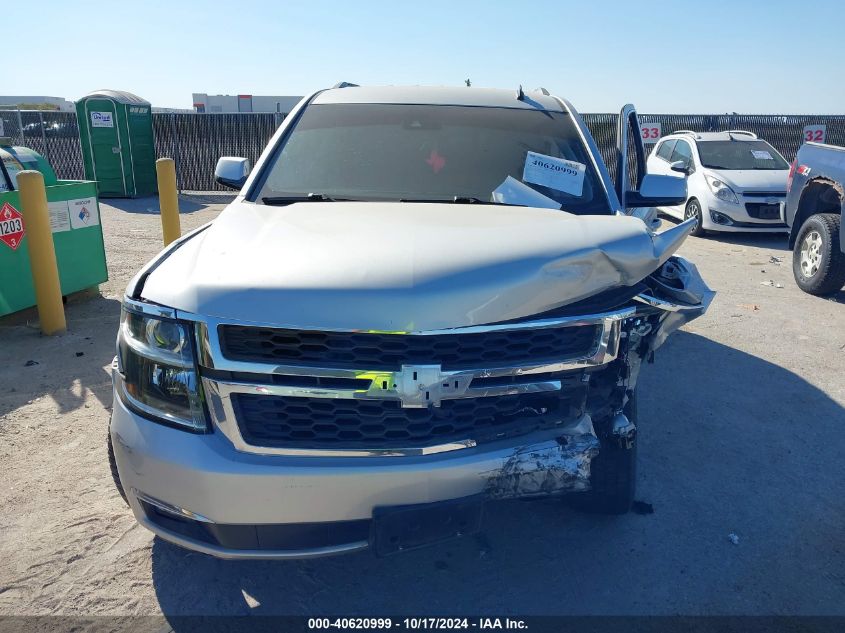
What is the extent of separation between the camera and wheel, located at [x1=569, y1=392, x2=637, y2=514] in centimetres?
292

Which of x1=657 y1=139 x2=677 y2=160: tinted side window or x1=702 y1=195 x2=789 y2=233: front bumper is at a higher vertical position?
x1=657 y1=139 x2=677 y2=160: tinted side window

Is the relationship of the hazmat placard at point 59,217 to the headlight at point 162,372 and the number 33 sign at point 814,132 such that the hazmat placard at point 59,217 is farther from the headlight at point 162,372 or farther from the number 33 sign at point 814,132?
the number 33 sign at point 814,132

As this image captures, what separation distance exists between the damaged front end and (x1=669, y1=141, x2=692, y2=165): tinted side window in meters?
9.50

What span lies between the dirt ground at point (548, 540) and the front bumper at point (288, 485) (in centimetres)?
49

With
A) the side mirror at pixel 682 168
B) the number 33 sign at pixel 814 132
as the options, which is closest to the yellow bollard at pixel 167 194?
the side mirror at pixel 682 168

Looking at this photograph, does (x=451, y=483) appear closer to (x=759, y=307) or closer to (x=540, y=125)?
(x=540, y=125)

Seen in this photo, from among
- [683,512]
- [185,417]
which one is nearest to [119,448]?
[185,417]

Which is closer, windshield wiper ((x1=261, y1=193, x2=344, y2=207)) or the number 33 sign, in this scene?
windshield wiper ((x1=261, y1=193, x2=344, y2=207))

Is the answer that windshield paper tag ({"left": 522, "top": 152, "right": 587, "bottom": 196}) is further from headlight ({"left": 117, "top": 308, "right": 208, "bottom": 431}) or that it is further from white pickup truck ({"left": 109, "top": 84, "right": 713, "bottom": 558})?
headlight ({"left": 117, "top": 308, "right": 208, "bottom": 431})

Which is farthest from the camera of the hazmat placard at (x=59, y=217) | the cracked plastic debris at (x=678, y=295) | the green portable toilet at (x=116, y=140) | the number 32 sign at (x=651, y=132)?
the number 32 sign at (x=651, y=132)

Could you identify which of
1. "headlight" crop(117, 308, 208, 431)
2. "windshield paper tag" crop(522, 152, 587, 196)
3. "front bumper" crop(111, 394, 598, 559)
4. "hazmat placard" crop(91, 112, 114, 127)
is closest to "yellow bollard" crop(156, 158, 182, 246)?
"windshield paper tag" crop(522, 152, 587, 196)

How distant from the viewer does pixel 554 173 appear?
3.54m

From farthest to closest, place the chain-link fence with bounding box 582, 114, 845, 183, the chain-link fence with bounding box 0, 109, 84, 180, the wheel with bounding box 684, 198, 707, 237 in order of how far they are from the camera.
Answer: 1. the chain-link fence with bounding box 582, 114, 845, 183
2. the chain-link fence with bounding box 0, 109, 84, 180
3. the wheel with bounding box 684, 198, 707, 237

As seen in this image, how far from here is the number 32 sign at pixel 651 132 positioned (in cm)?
1817
